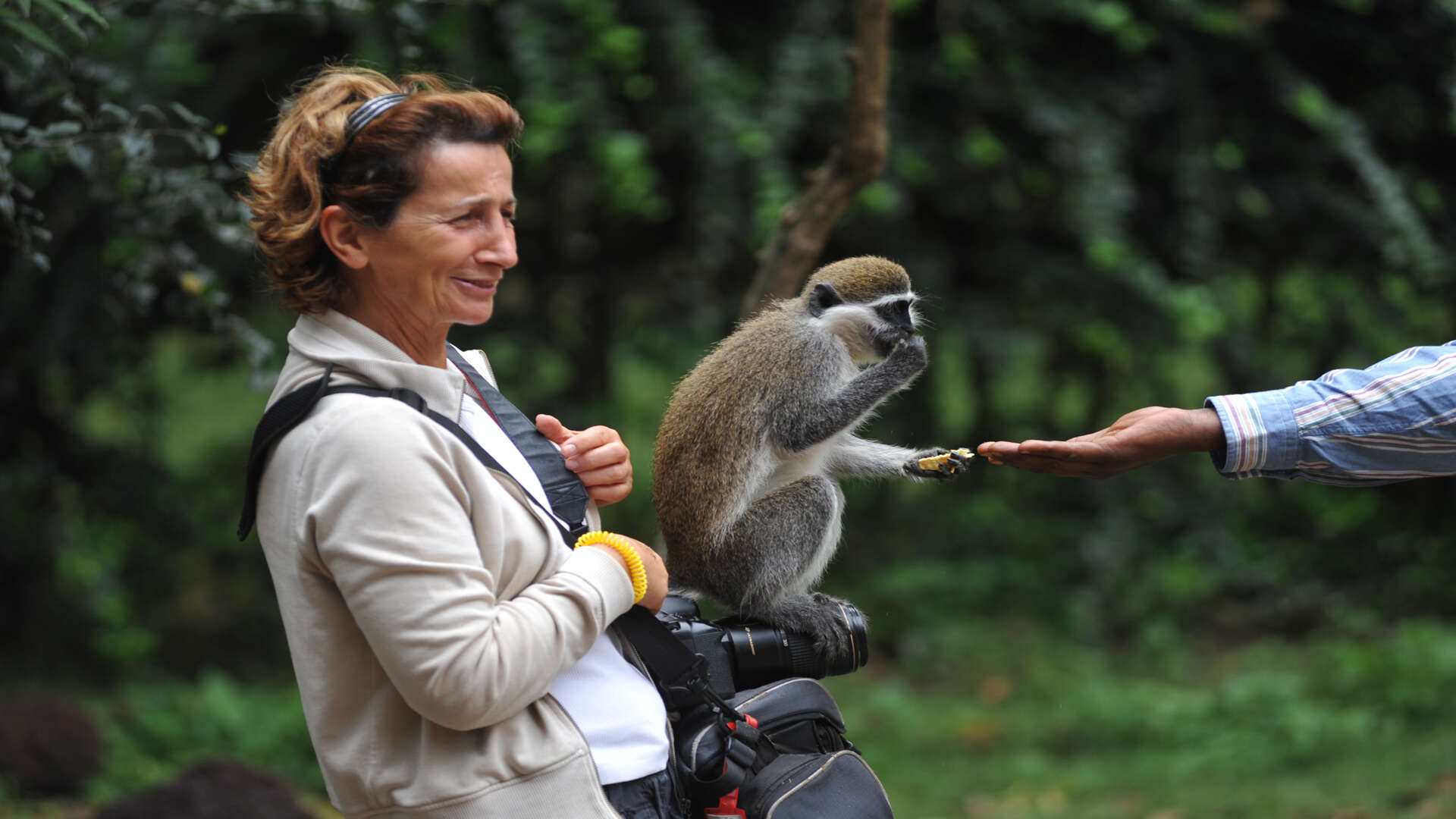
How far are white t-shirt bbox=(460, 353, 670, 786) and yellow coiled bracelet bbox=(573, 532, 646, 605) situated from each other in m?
0.04

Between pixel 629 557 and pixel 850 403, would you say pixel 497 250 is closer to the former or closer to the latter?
pixel 629 557

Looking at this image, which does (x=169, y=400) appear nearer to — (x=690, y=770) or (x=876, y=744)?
(x=876, y=744)

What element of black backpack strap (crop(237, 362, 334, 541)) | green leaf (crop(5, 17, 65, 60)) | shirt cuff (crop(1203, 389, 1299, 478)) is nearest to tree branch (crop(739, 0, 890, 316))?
shirt cuff (crop(1203, 389, 1299, 478))

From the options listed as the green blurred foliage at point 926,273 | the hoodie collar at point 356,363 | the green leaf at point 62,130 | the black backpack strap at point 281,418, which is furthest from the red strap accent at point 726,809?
the green leaf at point 62,130

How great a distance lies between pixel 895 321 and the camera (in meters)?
2.86

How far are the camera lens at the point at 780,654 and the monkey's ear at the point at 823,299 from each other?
863mm

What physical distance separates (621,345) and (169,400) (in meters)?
2.89

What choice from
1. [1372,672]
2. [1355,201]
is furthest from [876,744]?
[1355,201]

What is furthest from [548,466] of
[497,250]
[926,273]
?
[926,273]

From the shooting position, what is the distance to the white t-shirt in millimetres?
1678

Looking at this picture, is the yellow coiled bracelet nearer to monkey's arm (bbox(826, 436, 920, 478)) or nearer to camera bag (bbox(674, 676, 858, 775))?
camera bag (bbox(674, 676, 858, 775))

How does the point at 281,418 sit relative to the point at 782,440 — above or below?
above

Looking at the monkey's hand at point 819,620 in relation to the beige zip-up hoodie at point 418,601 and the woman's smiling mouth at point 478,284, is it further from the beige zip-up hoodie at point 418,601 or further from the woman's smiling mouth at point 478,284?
the woman's smiling mouth at point 478,284

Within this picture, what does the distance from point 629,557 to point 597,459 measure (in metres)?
0.23
